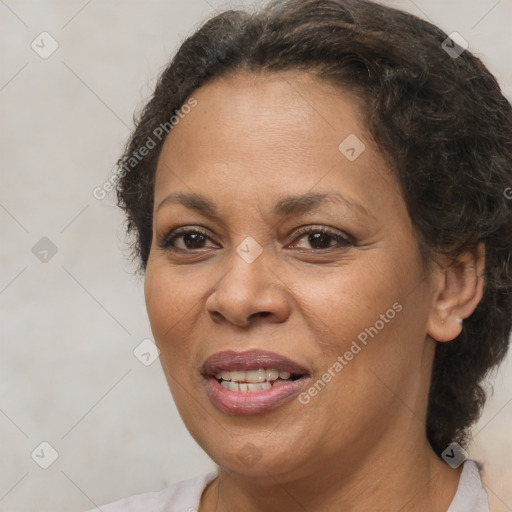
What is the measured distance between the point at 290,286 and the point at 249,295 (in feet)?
0.35

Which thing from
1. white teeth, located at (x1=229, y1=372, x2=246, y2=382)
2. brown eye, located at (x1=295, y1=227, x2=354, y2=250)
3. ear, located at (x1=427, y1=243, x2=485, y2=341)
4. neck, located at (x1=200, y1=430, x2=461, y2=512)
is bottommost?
neck, located at (x1=200, y1=430, x2=461, y2=512)

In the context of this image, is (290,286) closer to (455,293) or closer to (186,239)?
(186,239)

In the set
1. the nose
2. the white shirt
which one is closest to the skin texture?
the nose

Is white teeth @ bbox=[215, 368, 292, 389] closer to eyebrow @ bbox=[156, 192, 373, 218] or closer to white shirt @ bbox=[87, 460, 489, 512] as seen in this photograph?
eyebrow @ bbox=[156, 192, 373, 218]

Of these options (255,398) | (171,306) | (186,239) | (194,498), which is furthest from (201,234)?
(194,498)

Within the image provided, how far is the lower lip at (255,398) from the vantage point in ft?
8.38

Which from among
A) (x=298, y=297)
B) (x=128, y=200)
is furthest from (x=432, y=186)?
(x=128, y=200)

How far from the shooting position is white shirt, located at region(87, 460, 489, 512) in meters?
2.84

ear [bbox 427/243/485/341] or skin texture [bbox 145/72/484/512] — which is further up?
skin texture [bbox 145/72/484/512]

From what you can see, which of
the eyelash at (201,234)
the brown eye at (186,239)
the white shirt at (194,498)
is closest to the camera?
the eyelash at (201,234)

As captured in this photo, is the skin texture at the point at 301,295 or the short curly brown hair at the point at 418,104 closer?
the skin texture at the point at 301,295

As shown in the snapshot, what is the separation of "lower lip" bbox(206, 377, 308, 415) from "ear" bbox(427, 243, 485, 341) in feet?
1.32

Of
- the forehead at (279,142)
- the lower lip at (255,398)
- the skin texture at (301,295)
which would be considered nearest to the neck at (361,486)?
the skin texture at (301,295)

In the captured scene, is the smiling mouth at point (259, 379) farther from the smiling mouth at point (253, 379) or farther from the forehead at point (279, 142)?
the forehead at point (279, 142)
